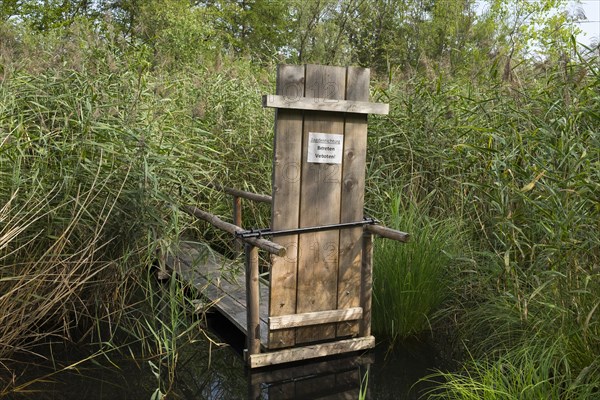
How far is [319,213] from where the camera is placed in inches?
Answer: 164

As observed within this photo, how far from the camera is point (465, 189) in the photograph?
499cm

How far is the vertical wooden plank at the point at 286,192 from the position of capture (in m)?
3.93

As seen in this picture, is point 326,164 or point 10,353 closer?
point 10,353

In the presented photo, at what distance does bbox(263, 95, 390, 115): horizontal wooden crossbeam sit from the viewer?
382 centimetres

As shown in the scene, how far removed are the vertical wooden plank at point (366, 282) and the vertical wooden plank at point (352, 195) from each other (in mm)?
35

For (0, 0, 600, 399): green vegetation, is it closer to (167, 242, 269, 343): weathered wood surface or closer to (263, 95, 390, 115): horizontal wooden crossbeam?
(167, 242, 269, 343): weathered wood surface

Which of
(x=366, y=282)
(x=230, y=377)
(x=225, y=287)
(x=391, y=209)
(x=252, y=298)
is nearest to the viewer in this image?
(x=252, y=298)

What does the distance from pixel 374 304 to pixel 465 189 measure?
1.17 meters

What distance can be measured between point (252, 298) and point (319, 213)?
27.7 inches

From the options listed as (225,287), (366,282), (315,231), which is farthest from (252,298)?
(225,287)

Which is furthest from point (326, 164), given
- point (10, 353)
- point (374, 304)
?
point (10, 353)

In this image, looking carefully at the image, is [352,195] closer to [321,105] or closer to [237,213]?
[321,105]

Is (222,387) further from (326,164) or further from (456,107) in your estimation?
(456,107)

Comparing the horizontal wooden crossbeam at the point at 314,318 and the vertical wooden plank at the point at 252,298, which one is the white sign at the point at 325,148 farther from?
the horizontal wooden crossbeam at the point at 314,318
